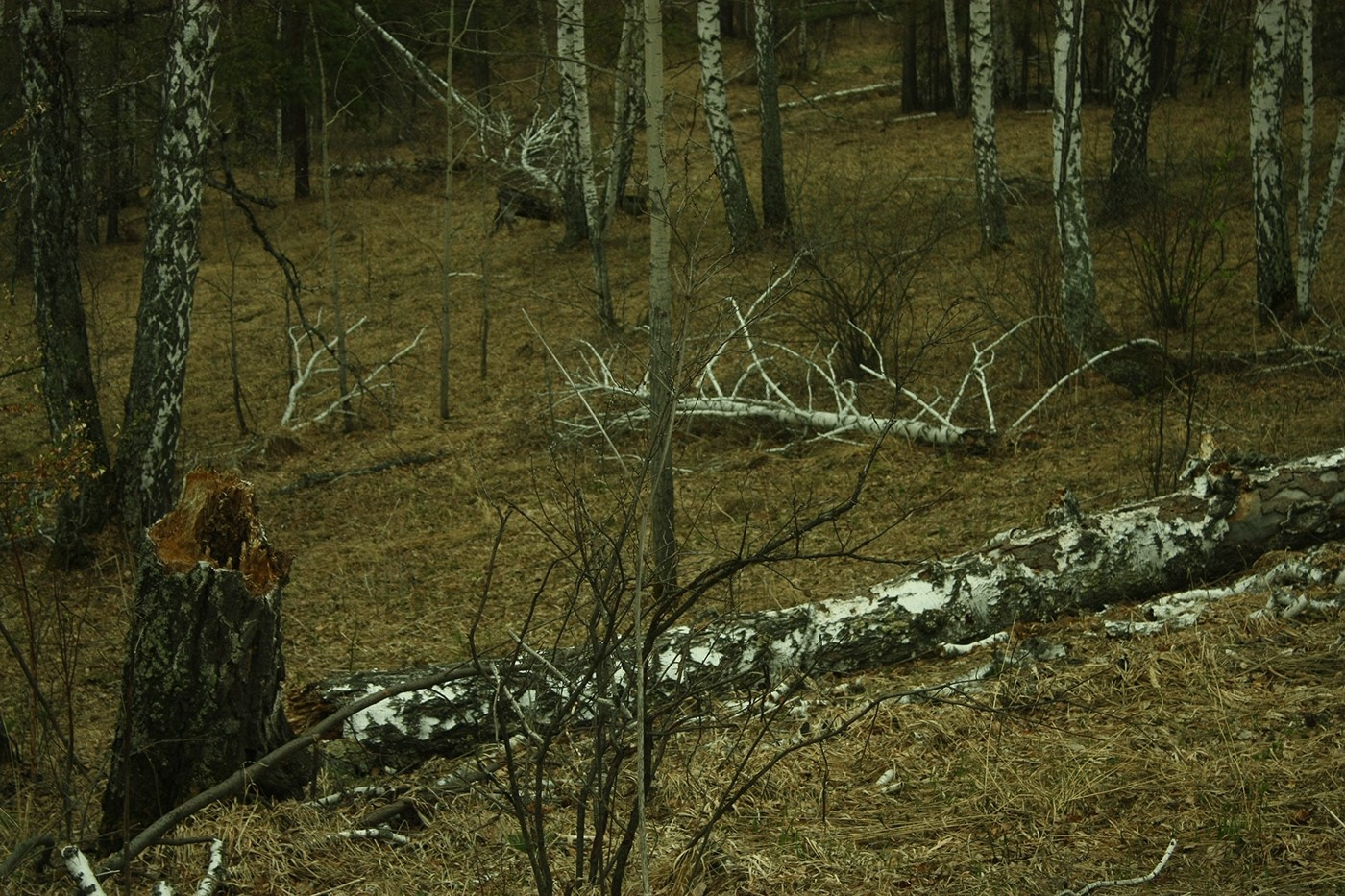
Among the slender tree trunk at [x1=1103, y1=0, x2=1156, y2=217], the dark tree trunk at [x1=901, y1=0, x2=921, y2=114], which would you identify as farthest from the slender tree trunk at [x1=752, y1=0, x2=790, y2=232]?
the dark tree trunk at [x1=901, y1=0, x2=921, y2=114]

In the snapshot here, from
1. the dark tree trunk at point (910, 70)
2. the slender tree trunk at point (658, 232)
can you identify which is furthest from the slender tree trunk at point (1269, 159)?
the dark tree trunk at point (910, 70)

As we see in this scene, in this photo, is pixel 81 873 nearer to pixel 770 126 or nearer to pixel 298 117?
pixel 770 126

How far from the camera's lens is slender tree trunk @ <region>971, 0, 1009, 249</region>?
1535 centimetres

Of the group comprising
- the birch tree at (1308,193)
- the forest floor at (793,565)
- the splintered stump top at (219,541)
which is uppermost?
the birch tree at (1308,193)

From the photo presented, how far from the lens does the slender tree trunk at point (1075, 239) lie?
32.2 feet

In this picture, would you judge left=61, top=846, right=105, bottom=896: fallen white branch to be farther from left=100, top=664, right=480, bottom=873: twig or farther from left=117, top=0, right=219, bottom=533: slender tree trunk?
left=117, top=0, right=219, bottom=533: slender tree trunk

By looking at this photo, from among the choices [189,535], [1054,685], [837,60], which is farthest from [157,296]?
[837,60]

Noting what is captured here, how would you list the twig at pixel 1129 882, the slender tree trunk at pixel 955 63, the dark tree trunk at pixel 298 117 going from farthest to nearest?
the dark tree trunk at pixel 298 117, the slender tree trunk at pixel 955 63, the twig at pixel 1129 882

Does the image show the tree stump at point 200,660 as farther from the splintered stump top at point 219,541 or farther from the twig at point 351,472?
the twig at point 351,472

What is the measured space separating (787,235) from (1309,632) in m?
11.4

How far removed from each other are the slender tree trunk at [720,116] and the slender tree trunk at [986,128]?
299 centimetres

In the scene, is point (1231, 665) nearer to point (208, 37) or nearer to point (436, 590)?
point (436, 590)

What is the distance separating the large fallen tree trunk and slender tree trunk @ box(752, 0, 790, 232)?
11.5 metres

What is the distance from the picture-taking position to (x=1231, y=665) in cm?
487
